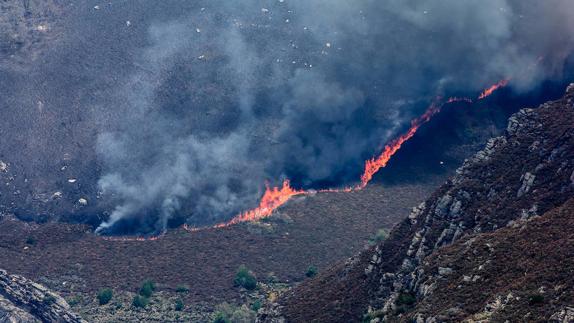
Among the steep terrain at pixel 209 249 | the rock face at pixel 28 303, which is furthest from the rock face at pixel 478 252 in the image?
the rock face at pixel 28 303

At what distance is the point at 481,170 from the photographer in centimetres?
12794

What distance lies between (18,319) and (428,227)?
65922 millimetres

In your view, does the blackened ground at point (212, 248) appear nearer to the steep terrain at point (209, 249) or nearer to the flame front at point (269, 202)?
the steep terrain at point (209, 249)

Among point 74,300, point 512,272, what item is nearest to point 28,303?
point 74,300

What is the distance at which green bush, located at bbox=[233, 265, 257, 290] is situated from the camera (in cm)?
16850

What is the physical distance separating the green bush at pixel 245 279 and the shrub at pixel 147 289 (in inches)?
547

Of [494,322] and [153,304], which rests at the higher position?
[153,304]

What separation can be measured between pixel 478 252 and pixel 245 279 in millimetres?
70516

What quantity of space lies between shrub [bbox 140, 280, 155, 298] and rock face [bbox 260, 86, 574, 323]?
110 ft

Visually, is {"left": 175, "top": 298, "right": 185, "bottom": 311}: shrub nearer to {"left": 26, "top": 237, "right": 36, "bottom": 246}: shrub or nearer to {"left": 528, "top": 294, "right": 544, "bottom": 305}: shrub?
{"left": 26, "top": 237, "right": 36, "bottom": 246}: shrub

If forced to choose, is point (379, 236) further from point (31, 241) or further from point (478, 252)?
point (478, 252)

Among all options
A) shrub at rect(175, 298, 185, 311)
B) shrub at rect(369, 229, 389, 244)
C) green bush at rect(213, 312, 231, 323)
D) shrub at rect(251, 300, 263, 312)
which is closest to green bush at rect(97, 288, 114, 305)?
shrub at rect(175, 298, 185, 311)

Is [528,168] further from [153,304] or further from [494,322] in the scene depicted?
[153,304]

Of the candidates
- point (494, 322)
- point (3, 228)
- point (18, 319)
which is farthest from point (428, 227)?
point (3, 228)
